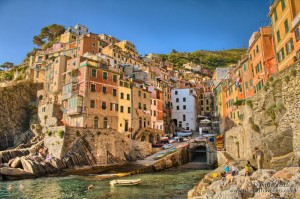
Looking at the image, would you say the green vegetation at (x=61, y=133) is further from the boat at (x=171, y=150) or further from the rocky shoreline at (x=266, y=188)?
the rocky shoreline at (x=266, y=188)

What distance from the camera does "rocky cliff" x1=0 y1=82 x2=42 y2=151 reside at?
55.9 metres

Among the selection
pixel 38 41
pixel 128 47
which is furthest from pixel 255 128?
pixel 38 41

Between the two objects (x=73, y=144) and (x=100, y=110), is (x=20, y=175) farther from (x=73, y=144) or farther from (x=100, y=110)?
(x=100, y=110)

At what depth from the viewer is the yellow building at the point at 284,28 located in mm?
25000

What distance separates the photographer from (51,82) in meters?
64.5

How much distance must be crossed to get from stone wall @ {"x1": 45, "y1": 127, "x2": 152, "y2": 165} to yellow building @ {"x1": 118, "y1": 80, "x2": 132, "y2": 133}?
5372mm

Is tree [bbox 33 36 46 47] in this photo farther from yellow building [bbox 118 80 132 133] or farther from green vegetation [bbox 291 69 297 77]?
green vegetation [bbox 291 69 297 77]

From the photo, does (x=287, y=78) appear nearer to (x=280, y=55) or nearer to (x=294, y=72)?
(x=294, y=72)

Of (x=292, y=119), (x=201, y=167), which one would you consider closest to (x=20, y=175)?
(x=201, y=167)

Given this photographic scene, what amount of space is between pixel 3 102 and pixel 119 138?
36.6 metres

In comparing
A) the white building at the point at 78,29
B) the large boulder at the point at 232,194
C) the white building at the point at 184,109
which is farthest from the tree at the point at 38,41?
the large boulder at the point at 232,194

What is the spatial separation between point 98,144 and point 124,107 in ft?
41.8

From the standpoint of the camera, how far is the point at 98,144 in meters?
40.8

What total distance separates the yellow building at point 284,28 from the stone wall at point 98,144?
94.7 ft
